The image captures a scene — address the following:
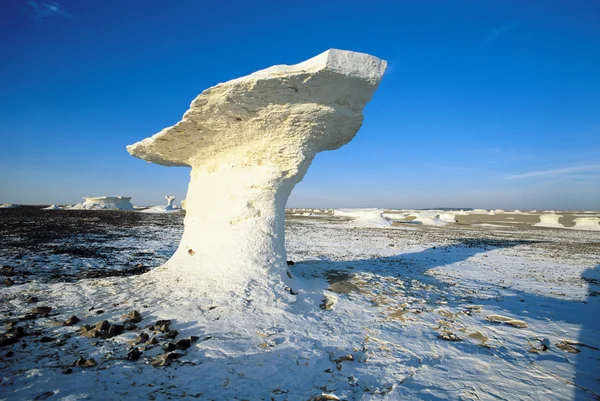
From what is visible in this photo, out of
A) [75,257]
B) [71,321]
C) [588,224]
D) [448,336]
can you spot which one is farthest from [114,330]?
[588,224]

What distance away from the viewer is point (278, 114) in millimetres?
5273

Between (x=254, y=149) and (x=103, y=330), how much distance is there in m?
3.90

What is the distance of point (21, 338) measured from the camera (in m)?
3.41

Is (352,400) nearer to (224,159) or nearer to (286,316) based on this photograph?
(286,316)

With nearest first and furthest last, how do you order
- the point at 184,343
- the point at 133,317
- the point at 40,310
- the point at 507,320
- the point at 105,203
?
1. the point at 184,343
2. the point at 133,317
3. the point at 40,310
4. the point at 507,320
5. the point at 105,203

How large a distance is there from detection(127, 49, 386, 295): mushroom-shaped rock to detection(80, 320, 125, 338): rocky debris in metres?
1.47

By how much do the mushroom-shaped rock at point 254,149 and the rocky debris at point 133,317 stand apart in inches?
44.6

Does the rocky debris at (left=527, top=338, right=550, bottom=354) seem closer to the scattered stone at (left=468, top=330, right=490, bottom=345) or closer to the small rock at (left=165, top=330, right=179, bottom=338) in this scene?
the scattered stone at (left=468, top=330, right=490, bottom=345)

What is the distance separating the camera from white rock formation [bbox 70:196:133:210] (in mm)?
46272

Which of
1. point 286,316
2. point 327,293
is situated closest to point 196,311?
point 286,316

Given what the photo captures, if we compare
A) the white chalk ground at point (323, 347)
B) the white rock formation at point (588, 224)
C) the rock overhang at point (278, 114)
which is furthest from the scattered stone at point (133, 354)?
the white rock formation at point (588, 224)

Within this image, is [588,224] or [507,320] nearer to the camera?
[507,320]

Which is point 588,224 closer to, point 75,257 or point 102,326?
point 102,326

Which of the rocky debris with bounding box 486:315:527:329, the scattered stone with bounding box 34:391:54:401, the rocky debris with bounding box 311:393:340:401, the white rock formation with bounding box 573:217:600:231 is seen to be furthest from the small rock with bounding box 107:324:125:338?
the white rock formation with bounding box 573:217:600:231
